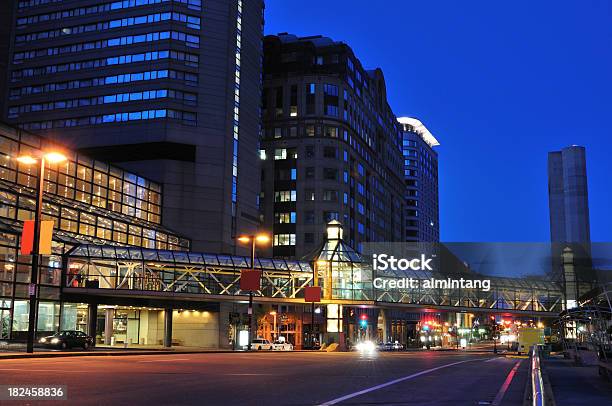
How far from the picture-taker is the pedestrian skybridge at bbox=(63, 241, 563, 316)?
190 feet

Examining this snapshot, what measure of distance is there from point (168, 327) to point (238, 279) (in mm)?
8147

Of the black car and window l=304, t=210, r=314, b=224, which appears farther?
window l=304, t=210, r=314, b=224

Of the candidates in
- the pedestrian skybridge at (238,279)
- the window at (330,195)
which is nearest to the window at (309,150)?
the window at (330,195)

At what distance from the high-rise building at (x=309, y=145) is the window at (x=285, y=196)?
6.9 inches

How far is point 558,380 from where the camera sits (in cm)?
2331

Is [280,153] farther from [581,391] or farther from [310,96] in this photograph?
[581,391]

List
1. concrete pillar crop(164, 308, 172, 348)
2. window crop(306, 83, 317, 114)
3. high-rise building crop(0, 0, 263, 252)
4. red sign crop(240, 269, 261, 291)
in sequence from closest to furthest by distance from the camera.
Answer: red sign crop(240, 269, 261, 291), concrete pillar crop(164, 308, 172, 348), high-rise building crop(0, 0, 263, 252), window crop(306, 83, 317, 114)

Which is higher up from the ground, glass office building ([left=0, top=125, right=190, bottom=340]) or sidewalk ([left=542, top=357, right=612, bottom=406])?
glass office building ([left=0, top=125, right=190, bottom=340])

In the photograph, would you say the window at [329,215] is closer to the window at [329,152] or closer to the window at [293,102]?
the window at [329,152]

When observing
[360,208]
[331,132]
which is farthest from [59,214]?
[360,208]

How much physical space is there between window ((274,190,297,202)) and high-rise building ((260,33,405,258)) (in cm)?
18

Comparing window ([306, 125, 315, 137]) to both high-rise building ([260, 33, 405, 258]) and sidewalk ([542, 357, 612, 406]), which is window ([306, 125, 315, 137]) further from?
sidewalk ([542, 357, 612, 406])

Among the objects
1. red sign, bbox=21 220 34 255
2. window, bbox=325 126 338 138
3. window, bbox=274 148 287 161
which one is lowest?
red sign, bbox=21 220 34 255

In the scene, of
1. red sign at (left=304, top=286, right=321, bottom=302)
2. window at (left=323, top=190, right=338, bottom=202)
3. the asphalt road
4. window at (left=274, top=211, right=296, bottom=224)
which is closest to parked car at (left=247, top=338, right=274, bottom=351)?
red sign at (left=304, top=286, right=321, bottom=302)
